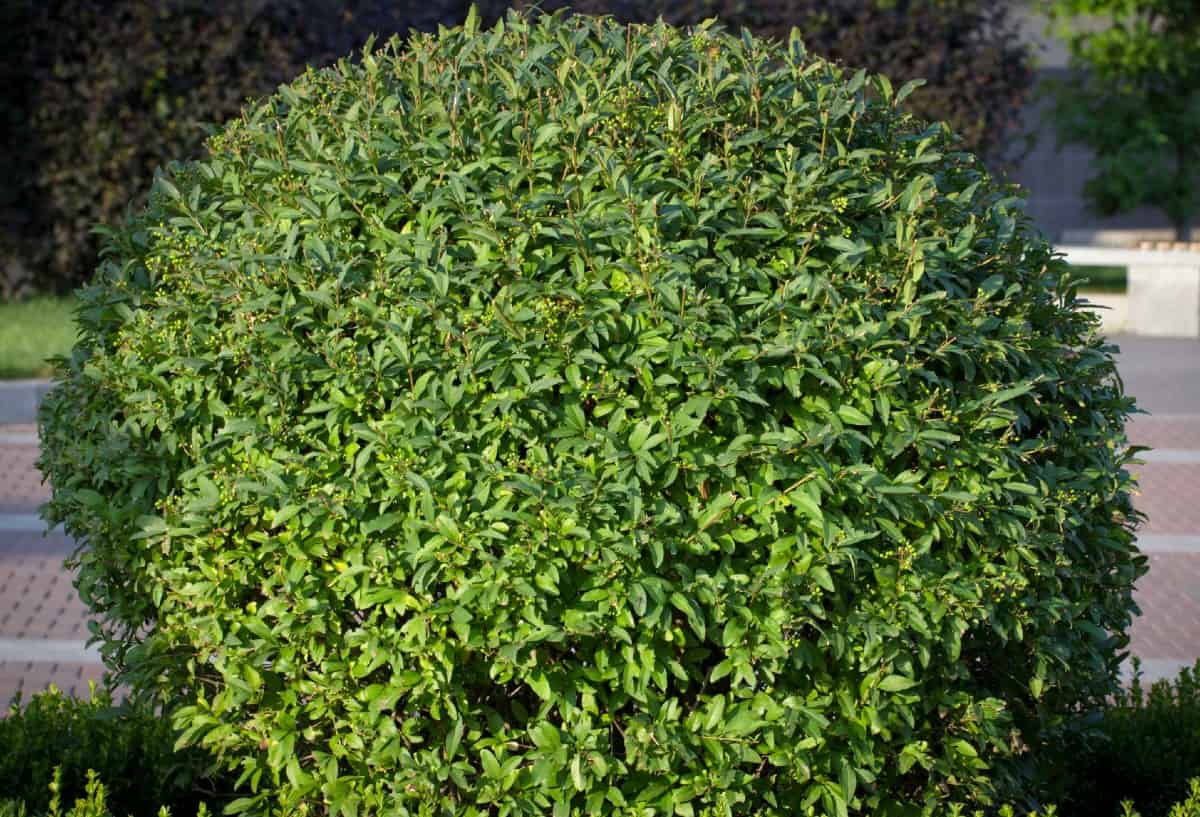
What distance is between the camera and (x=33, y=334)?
41.0 feet

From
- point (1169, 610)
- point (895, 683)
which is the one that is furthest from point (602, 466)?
point (1169, 610)

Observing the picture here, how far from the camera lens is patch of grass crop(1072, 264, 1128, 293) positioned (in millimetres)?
17234

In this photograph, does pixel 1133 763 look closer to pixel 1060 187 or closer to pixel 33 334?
pixel 33 334

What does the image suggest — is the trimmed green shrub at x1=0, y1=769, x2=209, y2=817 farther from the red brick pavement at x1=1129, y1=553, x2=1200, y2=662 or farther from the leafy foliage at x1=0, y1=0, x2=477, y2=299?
the leafy foliage at x1=0, y1=0, x2=477, y2=299

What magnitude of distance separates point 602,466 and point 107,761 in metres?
1.73

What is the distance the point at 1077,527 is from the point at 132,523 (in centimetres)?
213

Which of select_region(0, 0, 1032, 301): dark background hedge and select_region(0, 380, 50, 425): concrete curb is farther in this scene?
select_region(0, 0, 1032, 301): dark background hedge

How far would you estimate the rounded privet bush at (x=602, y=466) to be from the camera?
3.08 m

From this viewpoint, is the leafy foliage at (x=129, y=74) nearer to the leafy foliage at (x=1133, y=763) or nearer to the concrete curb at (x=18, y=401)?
the concrete curb at (x=18, y=401)

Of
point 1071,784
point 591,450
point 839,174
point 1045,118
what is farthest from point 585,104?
point 1045,118

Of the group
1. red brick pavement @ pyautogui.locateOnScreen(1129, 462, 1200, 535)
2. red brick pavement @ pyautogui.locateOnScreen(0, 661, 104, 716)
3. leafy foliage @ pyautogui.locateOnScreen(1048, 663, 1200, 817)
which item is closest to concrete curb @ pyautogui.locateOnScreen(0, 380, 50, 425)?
red brick pavement @ pyautogui.locateOnScreen(0, 661, 104, 716)

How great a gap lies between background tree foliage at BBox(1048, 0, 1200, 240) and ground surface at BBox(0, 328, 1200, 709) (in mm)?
8367

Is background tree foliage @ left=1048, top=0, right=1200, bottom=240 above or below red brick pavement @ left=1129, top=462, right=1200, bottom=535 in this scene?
above

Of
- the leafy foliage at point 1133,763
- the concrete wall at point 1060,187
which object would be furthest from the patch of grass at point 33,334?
the concrete wall at point 1060,187
